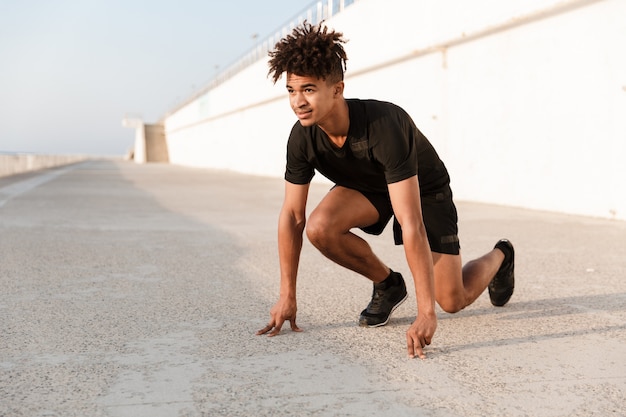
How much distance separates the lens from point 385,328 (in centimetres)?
356

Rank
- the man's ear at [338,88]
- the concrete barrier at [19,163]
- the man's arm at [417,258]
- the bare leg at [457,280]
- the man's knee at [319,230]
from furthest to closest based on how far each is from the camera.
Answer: the concrete barrier at [19,163] → the bare leg at [457,280] → the man's knee at [319,230] → the man's ear at [338,88] → the man's arm at [417,258]

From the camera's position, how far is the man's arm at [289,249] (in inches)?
132

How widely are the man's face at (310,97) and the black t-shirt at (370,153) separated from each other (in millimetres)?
184

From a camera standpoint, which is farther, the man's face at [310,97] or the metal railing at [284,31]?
the metal railing at [284,31]

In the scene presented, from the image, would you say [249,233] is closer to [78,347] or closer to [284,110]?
[78,347]

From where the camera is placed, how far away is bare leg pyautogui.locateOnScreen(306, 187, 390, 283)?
11.3 ft

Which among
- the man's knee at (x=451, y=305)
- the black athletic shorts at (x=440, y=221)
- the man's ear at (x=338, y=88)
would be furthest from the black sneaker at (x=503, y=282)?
the man's ear at (x=338, y=88)

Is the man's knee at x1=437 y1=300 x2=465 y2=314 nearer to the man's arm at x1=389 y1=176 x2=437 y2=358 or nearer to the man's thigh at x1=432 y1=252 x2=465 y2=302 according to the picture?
the man's thigh at x1=432 y1=252 x2=465 y2=302

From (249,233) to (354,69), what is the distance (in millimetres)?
12353

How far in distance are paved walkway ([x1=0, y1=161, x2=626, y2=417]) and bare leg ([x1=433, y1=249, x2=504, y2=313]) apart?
0.14 m

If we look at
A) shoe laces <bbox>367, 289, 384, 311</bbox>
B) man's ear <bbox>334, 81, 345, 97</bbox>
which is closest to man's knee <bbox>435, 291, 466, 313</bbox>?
shoe laces <bbox>367, 289, 384, 311</bbox>

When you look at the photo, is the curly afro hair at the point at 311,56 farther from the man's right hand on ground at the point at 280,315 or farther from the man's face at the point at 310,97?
the man's right hand on ground at the point at 280,315

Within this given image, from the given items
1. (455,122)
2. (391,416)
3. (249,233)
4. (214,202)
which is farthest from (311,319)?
(455,122)

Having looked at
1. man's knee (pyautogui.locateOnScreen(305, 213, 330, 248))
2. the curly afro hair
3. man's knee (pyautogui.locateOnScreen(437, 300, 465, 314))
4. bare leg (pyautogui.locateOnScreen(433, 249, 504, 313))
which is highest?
the curly afro hair
